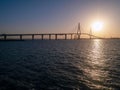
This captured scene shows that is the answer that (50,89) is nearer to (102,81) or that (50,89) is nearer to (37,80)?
(37,80)

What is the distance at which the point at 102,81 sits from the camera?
55.9 ft

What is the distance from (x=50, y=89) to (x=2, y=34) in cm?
18178

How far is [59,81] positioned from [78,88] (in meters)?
2.88

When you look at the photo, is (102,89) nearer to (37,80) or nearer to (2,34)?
(37,80)

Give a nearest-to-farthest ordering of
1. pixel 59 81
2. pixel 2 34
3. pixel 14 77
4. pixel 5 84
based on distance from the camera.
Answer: pixel 5 84 → pixel 59 81 → pixel 14 77 → pixel 2 34

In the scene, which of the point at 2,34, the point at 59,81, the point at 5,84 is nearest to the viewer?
the point at 5,84

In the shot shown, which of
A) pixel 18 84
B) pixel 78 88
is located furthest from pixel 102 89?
pixel 18 84

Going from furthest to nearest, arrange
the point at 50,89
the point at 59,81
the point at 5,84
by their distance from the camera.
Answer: the point at 59,81 < the point at 5,84 < the point at 50,89

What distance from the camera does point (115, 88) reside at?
48.1ft

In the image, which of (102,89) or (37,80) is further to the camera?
(37,80)

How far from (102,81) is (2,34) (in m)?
181

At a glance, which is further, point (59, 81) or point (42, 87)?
point (59, 81)

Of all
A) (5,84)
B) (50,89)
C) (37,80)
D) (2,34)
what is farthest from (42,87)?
(2,34)

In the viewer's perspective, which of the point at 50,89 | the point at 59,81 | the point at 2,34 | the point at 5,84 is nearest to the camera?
the point at 50,89
